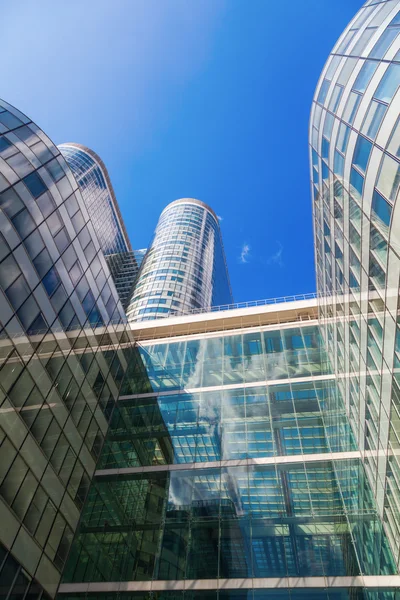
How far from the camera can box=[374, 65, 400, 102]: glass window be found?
12183 mm

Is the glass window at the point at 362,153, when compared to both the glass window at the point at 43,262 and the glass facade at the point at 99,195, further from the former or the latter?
the glass facade at the point at 99,195

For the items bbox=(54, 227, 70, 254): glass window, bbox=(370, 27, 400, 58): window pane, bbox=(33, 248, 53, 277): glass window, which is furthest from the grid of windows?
bbox=(370, 27, 400, 58): window pane

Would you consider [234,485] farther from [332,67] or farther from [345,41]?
[345,41]

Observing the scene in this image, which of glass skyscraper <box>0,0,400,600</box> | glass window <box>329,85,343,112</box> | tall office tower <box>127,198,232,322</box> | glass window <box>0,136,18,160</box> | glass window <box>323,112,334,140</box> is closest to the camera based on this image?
glass skyscraper <box>0,0,400,600</box>

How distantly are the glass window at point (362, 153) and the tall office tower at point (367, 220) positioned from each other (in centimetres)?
4

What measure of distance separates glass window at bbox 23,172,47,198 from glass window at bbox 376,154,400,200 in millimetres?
16452

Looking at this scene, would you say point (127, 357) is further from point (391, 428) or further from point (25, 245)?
point (391, 428)

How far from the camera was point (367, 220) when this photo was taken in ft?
48.3

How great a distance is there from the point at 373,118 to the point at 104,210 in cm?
13288

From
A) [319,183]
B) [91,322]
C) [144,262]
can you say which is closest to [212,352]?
[91,322]

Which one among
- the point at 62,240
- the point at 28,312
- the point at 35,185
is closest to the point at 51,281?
the point at 28,312

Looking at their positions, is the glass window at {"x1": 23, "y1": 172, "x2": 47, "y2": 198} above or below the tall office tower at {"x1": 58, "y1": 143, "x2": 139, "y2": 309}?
above

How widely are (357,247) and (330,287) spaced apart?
7.63 m

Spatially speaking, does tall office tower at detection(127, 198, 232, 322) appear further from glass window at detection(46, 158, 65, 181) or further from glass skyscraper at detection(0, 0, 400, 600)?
glass window at detection(46, 158, 65, 181)
